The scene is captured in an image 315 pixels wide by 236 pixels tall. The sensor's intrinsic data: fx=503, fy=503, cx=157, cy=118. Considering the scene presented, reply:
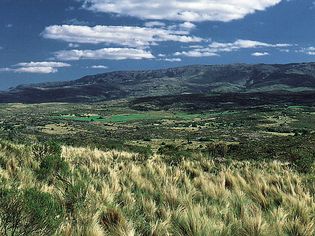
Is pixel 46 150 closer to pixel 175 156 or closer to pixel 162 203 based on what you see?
pixel 175 156

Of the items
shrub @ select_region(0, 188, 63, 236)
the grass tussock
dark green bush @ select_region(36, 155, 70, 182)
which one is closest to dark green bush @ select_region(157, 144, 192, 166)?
the grass tussock

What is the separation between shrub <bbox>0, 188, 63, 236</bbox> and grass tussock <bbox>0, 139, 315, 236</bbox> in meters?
0.05

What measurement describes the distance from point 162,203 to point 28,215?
3.34m

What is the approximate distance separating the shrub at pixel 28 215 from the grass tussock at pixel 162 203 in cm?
5

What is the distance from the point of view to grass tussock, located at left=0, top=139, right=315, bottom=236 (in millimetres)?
7207

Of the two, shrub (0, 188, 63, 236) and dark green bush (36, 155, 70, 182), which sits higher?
shrub (0, 188, 63, 236)

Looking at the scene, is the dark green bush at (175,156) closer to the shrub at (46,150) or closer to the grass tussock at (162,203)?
the shrub at (46,150)

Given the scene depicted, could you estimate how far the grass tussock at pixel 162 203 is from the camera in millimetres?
7207

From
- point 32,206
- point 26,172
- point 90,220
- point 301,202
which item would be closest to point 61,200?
point 90,220

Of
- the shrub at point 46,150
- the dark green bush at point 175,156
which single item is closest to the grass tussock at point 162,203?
the shrub at point 46,150

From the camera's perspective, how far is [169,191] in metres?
9.90

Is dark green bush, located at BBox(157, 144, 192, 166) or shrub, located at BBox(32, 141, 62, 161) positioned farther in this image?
dark green bush, located at BBox(157, 144, 192, 166)

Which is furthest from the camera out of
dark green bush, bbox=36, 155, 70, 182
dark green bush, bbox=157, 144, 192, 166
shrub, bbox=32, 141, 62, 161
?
dark green bush, bbox=157, 144, 192, 166

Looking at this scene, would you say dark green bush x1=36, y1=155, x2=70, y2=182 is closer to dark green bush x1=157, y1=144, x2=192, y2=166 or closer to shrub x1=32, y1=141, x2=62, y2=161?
shrub x1=32, y1=141, x2=62, y2=161
